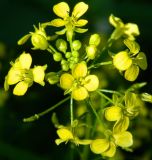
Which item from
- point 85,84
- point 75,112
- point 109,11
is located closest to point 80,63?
point 85,84

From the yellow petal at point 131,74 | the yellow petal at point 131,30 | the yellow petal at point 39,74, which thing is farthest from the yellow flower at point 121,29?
the yellow petal at point 39,74

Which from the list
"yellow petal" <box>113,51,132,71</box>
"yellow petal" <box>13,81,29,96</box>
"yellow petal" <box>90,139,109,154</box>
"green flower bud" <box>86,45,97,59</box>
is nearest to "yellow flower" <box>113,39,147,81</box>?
"yellow petal" <box>113,51,132,71</box>

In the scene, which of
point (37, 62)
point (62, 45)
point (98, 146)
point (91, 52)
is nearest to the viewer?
point (98, 146)

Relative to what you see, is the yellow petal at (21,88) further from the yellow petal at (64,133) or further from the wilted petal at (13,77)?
the yellow petal at (64,133)

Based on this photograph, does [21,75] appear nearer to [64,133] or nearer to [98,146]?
[64,133]

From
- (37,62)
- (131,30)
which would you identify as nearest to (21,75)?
(131,30)

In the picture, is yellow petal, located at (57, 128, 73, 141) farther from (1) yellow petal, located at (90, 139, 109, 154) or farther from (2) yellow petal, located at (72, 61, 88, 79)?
(2) yellow petal, located at (72, 61, 88, 79)
